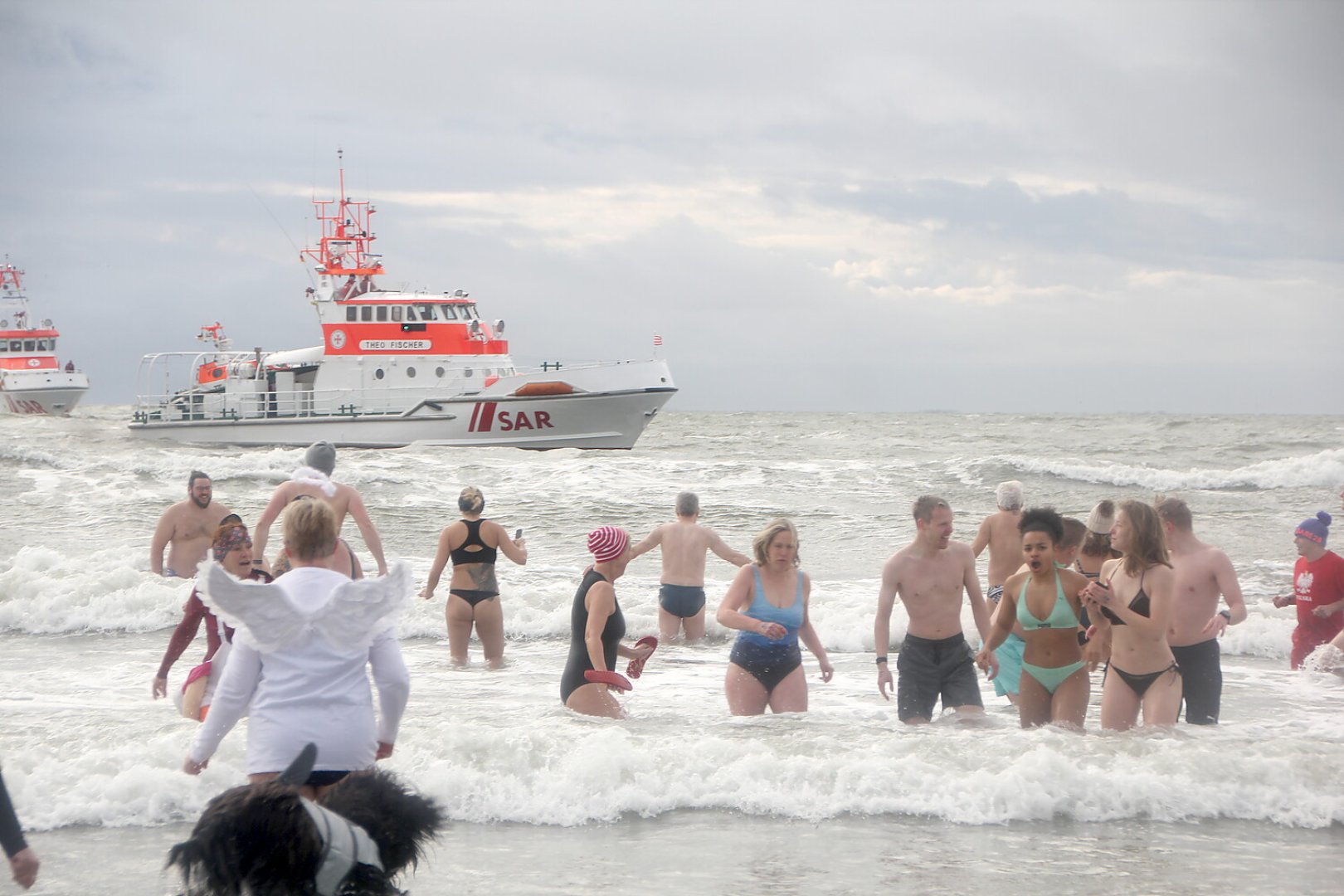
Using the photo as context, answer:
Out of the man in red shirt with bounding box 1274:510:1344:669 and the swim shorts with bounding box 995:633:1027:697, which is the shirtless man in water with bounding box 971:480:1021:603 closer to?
the swim shorts with bounding box 995:633:1027:697

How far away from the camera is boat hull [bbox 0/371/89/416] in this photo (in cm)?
5488

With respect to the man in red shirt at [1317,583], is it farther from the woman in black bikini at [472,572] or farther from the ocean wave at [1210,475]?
the ocean wave at [1210,475]

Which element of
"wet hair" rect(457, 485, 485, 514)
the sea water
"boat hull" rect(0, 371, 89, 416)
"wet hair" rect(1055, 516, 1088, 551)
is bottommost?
the sea water

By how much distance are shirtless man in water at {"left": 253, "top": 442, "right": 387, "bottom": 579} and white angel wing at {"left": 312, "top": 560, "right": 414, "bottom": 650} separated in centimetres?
218

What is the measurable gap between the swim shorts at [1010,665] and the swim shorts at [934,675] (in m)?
0.44

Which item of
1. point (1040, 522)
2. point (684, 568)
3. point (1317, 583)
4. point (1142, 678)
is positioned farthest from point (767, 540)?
point (1317, 583)

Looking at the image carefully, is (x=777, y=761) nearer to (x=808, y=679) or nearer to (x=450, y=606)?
(x=808, y=679)

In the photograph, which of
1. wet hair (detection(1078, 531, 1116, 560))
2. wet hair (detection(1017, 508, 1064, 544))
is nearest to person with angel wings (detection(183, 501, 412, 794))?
wet hair (detection(1017, 508, 1064, 544))

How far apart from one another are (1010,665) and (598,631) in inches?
89.2

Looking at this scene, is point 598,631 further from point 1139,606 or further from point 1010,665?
point 1139,606

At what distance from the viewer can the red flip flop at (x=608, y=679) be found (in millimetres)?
5480

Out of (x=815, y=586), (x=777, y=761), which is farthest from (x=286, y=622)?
(x=815, y=586)

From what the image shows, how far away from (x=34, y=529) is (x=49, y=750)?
12710mm

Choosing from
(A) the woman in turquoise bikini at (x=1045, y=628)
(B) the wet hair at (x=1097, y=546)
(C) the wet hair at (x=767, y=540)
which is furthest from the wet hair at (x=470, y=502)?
(B) the wet hair at (x=1097, y=546)
